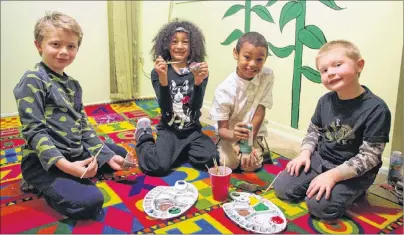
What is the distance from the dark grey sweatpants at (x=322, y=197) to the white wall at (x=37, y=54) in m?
1.94

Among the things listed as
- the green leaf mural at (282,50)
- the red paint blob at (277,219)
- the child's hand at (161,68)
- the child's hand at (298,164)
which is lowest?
the red paint blob at (277,219)

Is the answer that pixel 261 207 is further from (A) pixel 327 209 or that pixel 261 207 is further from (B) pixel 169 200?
(B) pixel 169 200

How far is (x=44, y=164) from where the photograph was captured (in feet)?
3.42

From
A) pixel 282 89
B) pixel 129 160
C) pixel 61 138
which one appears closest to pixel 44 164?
pixel 61 138

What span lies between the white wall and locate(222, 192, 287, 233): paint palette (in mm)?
1903

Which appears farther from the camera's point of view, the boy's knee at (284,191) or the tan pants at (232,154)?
the tan pants at (232,154)

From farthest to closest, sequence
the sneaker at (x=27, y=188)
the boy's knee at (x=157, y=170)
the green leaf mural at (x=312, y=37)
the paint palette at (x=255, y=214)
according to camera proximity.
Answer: the green leaf mural at (x=312, y=37)
the boy's knee at (x=157, y=170)
the sneaker at (x=27, y=188)
the paint palette at (x=255, y=214)

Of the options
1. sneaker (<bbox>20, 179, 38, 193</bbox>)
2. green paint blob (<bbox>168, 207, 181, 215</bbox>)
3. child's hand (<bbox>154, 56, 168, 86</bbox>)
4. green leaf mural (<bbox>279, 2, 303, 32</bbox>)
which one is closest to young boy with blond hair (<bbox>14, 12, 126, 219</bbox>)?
sneaker (<bbox>20, 179, 38, 193</bbox>)

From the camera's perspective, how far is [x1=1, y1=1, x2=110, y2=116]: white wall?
7.57 feet

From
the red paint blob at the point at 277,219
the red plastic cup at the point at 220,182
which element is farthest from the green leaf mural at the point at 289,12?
the red paint blob at the point at 277,219

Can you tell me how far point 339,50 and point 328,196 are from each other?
18.7 inches

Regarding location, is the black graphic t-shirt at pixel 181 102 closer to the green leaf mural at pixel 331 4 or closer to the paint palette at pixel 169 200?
the paint palette at pixel 169 200

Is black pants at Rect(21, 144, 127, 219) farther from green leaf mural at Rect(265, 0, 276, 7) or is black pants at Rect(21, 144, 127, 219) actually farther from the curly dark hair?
green leaf mural at Rect(265, 0, 276, 7)

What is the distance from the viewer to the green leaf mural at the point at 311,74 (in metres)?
1.69
